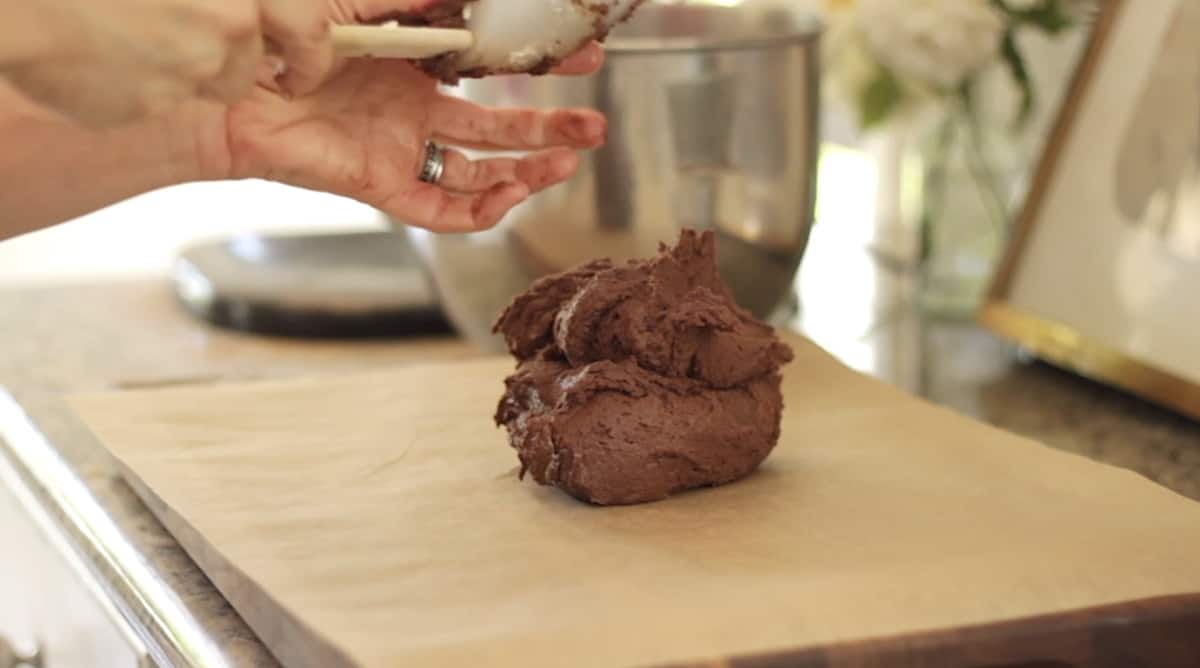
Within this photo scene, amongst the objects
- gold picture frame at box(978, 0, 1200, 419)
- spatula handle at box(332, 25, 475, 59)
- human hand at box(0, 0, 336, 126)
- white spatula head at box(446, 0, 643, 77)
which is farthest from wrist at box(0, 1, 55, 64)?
gold picture frame at box(978, 0, 1200, 419)

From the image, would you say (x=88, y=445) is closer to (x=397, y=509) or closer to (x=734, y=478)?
(x=397, y=509)

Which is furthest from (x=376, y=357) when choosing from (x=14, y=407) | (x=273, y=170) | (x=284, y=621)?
(x=284, y=621)

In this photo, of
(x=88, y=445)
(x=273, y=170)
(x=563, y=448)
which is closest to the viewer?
(x=563, y=448)

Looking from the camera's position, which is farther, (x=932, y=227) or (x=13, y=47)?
(x=932, y=227)

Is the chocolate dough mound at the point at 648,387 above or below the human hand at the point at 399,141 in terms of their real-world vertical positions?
below

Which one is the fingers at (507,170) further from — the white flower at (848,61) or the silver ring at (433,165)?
the white flower at (848,61)

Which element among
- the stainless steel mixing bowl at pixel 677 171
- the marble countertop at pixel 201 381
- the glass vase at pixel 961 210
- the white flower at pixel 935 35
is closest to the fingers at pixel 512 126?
the stainless steel mixing bowl at pixel 677 171
